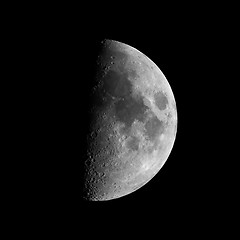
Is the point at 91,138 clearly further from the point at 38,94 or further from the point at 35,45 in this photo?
the point at 35,45

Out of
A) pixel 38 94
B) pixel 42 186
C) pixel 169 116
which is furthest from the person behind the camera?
pixel 169 116

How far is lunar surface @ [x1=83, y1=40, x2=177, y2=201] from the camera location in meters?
6.15

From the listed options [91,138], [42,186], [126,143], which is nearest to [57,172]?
[42,186]

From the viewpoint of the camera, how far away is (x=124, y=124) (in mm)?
6176

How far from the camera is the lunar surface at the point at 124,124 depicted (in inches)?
242

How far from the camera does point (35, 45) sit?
6.28m

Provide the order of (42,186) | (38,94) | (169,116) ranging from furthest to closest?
(169,116), (42,186), (38,94)

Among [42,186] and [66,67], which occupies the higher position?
[66,67]

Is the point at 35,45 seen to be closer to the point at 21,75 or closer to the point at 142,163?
the point at 21,75

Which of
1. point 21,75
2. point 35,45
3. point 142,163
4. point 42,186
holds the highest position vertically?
point 35,45

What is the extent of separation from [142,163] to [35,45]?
2.83 metres

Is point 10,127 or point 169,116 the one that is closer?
point 10,127

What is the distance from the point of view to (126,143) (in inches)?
247

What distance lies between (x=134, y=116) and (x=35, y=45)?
212 cm
